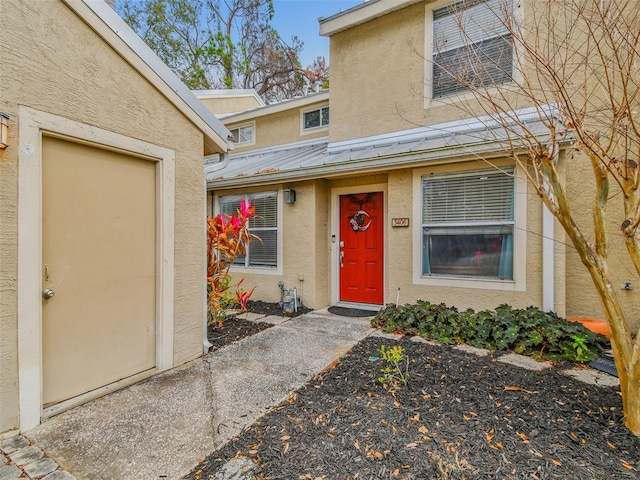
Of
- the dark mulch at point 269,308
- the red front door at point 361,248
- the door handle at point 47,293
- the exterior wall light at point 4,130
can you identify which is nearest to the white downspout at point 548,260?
the red front door at point 361,248

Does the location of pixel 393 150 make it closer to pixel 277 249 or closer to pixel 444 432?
pixel 277 249

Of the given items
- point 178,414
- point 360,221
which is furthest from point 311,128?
point 178,414

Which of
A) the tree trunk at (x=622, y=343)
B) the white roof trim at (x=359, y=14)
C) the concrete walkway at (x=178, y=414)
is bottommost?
the concrete walkway at (x=178, y=414)

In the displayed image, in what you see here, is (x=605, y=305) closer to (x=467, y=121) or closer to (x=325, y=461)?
(x=325, y=461)

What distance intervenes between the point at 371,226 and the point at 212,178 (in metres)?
3.77

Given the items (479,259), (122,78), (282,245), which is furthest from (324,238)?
(122,78)

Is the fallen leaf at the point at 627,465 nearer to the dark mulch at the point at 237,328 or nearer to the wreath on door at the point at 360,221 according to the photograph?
the dark mulch at the point at 237,328

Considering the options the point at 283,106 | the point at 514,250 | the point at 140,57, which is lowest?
the point at 514,250

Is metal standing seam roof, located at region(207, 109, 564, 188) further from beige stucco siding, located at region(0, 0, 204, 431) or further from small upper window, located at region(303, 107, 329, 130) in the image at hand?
beige stucco siding, located at region(0, 0, 204, 431)

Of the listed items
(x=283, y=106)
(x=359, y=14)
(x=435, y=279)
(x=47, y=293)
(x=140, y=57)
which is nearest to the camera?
(x=47, y=293)

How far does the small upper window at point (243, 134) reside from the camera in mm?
9641

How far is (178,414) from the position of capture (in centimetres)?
278

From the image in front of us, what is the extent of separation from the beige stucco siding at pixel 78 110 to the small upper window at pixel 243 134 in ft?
19.5

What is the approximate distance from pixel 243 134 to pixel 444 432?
366 inches
